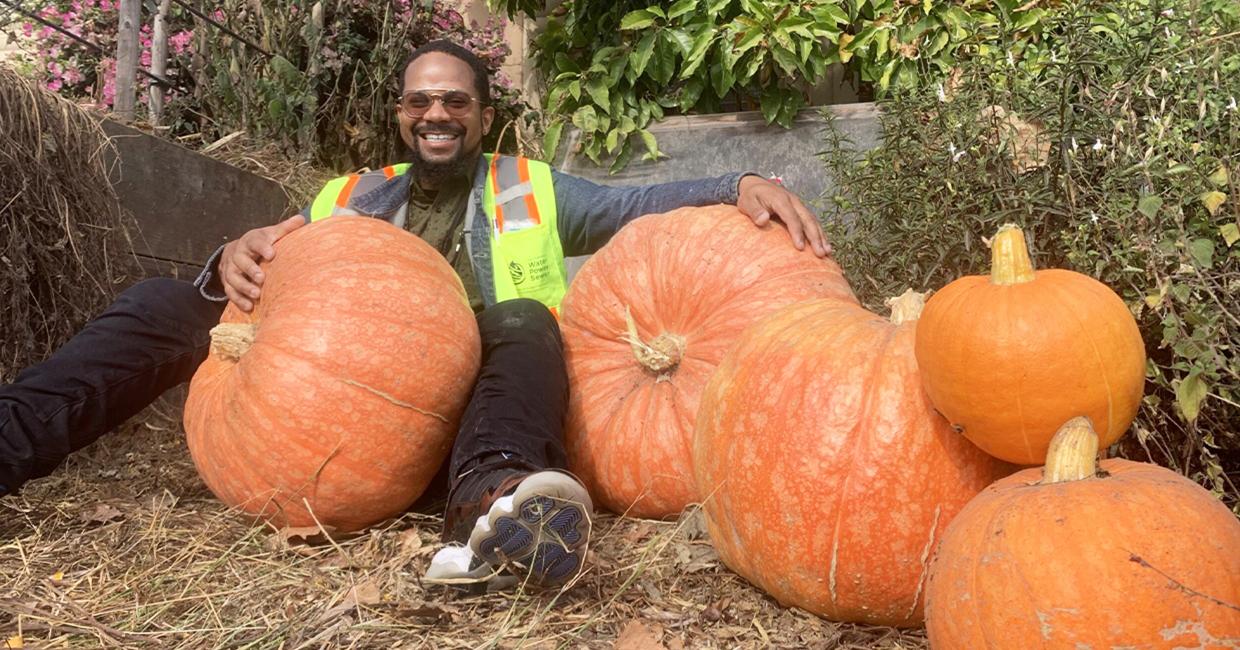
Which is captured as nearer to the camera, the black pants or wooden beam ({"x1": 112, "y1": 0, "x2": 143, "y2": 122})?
the black pants

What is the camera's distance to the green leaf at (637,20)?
4.77 m

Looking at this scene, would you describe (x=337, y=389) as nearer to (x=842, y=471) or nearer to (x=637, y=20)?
(x=842, y=471)

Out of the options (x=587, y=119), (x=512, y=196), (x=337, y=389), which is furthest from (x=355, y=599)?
(x=587, y=119)

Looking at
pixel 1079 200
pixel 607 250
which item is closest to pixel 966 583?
pixel 1079 200

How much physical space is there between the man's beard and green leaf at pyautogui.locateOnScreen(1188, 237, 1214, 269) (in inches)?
92.9

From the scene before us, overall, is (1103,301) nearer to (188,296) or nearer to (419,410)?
(419,410)

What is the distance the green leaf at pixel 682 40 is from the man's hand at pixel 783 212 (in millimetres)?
1963

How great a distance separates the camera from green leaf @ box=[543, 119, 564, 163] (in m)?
5.01

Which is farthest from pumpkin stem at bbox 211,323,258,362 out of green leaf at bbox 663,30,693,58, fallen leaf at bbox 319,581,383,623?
green leaf at bbox 663,30,693,58

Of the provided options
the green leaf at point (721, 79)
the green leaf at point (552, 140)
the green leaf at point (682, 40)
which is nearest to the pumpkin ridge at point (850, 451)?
the green leaf at point (721, 79)

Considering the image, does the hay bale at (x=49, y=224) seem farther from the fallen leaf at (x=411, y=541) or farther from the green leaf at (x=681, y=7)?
the green leaf at (x=681, y=7)

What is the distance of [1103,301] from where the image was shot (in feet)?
5.60

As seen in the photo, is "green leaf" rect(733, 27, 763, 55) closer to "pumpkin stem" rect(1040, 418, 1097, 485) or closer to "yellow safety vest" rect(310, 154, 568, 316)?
"yellow safety vest" rect(310, 154, 568, 316)

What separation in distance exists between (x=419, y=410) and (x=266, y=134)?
12.3ft
